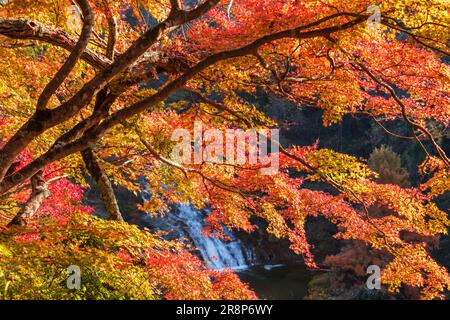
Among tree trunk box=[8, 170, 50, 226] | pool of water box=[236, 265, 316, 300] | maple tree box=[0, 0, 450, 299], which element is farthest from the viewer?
pool of water box=[236, 265, 316, 300]

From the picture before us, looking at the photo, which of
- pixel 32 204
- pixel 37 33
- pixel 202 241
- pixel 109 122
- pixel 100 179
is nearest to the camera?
pixel 37 33

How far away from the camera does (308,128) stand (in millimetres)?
27781

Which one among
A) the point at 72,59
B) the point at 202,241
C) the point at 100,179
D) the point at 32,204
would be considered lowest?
the point at 202,241

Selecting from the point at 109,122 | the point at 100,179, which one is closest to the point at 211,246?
the point at 100,179

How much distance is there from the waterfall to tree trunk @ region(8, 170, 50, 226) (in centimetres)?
1169

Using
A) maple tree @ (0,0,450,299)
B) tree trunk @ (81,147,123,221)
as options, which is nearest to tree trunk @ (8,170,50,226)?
maple tree @ (0,0,450,299)

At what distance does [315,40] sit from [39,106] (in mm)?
3336

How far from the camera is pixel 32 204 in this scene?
19.4ft

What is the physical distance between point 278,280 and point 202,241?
3.64 metres

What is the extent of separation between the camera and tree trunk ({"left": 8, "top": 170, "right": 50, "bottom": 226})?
558 cm

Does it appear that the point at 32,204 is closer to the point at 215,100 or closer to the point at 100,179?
the point at 100,179

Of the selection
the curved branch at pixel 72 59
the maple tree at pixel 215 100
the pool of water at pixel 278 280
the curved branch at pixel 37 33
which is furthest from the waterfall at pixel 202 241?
the curved branch at pixel 72 59

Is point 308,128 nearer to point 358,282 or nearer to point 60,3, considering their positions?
point 358,282

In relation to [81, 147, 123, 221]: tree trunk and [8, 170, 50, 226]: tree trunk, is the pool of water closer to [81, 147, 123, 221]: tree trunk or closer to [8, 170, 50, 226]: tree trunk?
[81, 147, 123, 221]: tree trunk
